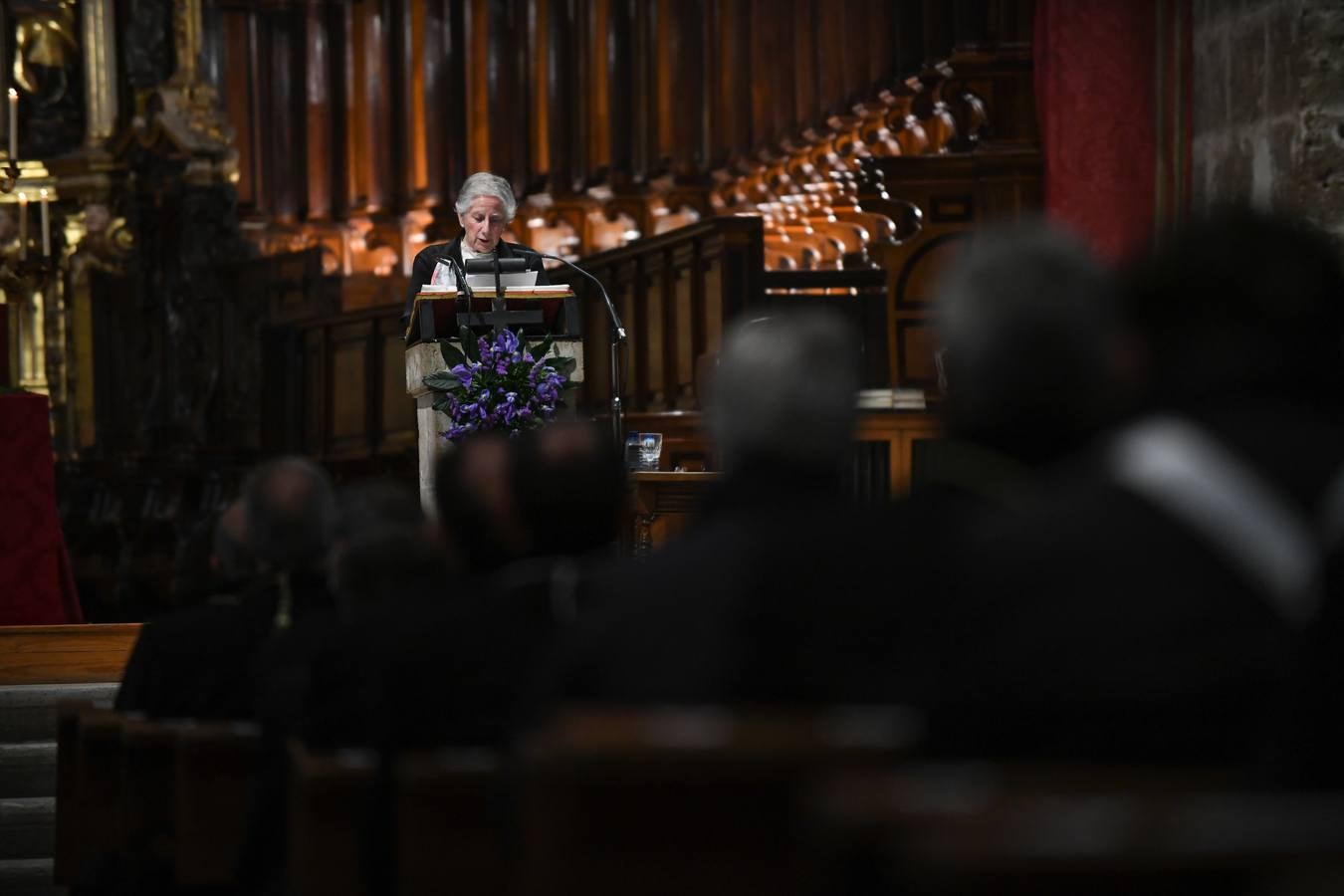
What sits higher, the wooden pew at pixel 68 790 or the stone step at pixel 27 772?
the wooden pew at pixel 68 790

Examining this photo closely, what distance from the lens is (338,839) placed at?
8.58 ft

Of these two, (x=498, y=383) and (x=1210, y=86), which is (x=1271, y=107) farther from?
(x=498, y=383)

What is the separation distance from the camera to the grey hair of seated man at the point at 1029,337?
2.03m

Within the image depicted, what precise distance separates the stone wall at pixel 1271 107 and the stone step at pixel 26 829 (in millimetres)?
4191

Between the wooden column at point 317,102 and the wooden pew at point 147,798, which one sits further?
the wooden column at point 317,102

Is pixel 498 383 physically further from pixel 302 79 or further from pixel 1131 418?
pixel 302 79

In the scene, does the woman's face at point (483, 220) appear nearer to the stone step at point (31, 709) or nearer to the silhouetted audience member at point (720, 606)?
the stone step at point (31, 709)

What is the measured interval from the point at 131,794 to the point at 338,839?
0.87 metres

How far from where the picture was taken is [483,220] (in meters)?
6.90

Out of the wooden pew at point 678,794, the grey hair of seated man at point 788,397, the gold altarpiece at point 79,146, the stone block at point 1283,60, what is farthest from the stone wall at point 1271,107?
the gold altarpiece at point 79,146

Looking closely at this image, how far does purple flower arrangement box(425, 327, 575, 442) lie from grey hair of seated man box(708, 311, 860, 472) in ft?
12.5

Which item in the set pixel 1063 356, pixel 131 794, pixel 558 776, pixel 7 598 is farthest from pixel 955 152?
pixel 558 776

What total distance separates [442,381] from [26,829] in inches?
74.2

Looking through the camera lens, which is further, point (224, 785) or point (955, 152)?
point (955, 152)
